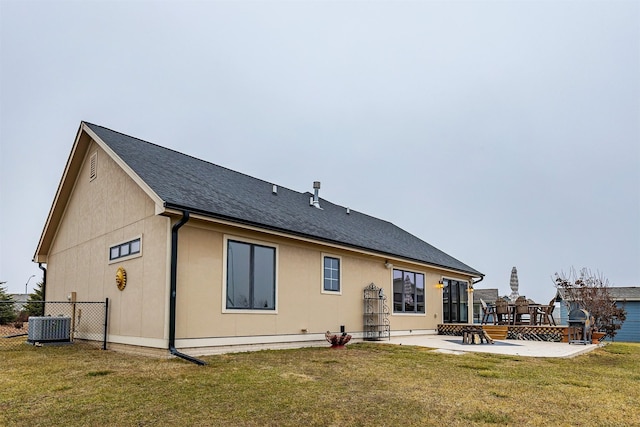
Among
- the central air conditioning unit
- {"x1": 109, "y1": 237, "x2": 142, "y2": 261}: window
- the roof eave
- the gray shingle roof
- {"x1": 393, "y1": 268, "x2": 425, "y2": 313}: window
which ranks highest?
the gray shingle roof

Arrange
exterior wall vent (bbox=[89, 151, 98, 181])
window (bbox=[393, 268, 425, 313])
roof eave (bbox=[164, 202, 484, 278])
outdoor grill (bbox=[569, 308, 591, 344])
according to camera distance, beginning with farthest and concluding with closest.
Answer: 1. window (bbox=[393, 268, 425, 313])
2. outdoor grill (bbox=[569, 308, 591, 344])
3. exterior wall vent (bbox=[89, 151, 98, 181])
4. roof eave (bbox=[164, 202, 484, 278])

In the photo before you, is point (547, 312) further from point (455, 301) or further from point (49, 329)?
point (49, 329)

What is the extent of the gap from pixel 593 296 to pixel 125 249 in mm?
19389

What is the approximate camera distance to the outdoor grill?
13.5 meters

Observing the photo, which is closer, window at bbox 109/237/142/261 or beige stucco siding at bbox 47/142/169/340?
beige stucco siding at bbox 47/142/169/340

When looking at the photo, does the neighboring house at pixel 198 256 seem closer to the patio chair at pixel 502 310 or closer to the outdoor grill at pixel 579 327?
the patio chair at pixel 502 310

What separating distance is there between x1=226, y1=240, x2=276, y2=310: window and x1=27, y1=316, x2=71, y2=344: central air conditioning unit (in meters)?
4.49

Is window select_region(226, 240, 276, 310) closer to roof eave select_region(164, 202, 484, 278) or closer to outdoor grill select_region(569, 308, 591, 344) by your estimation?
roof eave select_region(164, 202, 484, 278)

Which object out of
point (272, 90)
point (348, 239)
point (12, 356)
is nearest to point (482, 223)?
point (272, 90)

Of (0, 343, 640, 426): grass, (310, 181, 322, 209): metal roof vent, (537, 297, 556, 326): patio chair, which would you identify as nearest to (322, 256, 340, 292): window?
(0, 343, 640, 426): grass

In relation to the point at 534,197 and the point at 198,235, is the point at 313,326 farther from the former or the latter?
the point at 534,197

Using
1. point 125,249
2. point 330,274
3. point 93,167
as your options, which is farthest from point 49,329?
point 330,274

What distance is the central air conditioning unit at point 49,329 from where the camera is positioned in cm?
→ 1082

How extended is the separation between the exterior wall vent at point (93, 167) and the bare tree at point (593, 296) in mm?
18794
